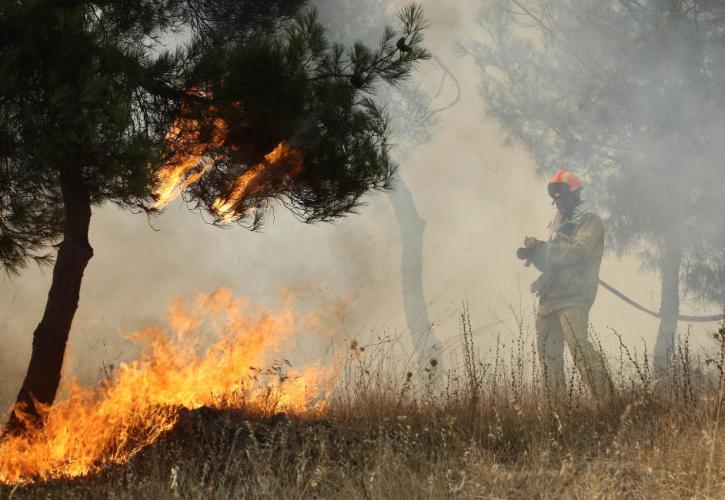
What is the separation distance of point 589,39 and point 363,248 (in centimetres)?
678

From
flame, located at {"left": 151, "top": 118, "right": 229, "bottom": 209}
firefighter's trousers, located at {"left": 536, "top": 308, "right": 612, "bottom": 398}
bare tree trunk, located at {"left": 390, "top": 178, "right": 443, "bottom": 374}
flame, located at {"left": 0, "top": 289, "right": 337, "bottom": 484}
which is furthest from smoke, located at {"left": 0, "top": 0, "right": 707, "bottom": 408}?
flame, located at {"left": 151, "top": 118, "right": 229, "bottom": 209}

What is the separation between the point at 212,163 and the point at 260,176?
57 centimetres

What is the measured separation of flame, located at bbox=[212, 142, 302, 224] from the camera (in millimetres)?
4742

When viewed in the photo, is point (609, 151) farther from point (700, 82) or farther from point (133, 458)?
point (133, 458)

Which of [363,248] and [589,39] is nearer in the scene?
[589,39]

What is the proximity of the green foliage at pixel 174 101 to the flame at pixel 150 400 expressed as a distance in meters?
1.07

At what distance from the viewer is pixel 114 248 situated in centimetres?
1302

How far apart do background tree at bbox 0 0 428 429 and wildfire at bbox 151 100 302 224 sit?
0.01 metres

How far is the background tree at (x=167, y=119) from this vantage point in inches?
154

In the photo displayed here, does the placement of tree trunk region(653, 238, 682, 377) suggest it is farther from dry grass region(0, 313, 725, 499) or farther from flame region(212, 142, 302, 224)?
flame region(212, 142, 302, 224)

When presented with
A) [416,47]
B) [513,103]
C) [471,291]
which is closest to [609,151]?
[513,103]

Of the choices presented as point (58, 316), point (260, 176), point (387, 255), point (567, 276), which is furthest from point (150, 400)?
point (387, 255)

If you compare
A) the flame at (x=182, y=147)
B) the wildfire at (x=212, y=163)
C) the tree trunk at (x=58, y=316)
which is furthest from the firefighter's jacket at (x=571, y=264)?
the tree trunk at (x=58, y=316)

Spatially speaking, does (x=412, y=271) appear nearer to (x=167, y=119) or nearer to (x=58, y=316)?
(x=58, y=316)
